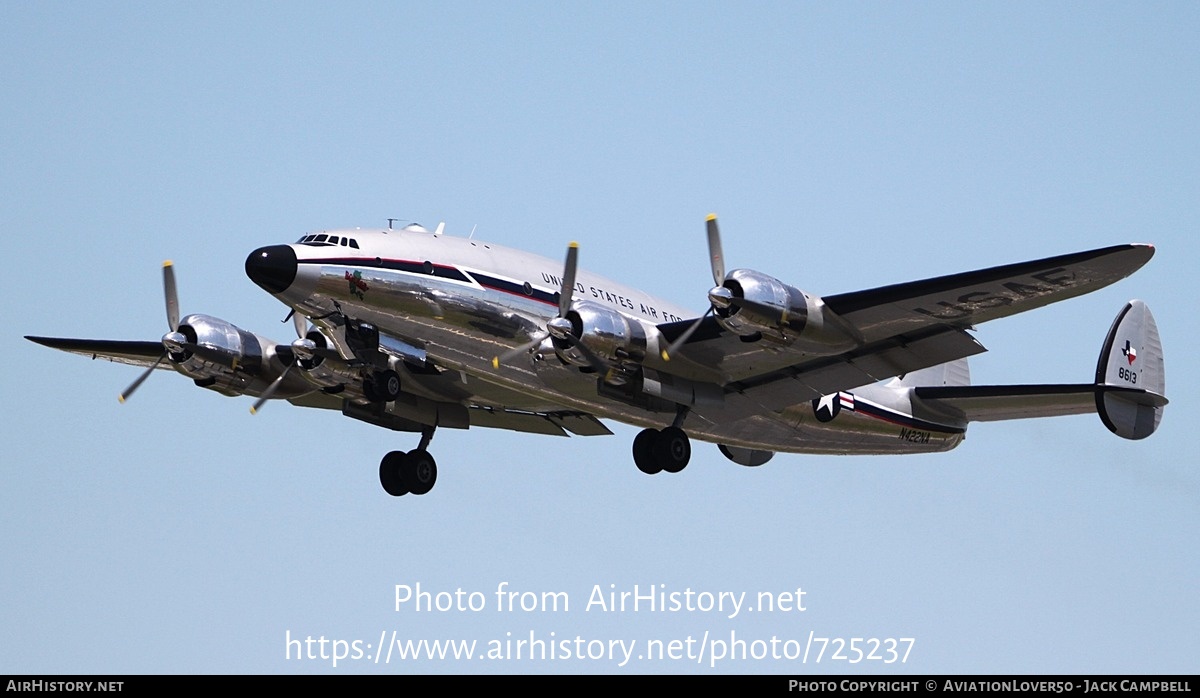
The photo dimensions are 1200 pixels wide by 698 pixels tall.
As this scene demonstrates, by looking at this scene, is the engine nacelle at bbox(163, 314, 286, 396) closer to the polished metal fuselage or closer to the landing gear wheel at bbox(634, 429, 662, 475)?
the polished metal fuselage

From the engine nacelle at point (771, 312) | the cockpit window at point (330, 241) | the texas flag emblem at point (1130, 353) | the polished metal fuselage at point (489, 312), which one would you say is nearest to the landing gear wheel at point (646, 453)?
the polished metal fuselage at point (489, 312)

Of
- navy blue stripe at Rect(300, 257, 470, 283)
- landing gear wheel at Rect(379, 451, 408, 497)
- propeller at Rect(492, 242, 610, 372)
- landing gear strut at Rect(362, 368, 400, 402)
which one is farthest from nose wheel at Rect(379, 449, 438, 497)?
navy blue stripe at Rect(300, 257, 470, 283)

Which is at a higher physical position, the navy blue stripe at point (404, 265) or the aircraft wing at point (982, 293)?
the navy blue stripe at point (404, 265)

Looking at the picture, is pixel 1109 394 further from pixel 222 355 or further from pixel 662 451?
pixel 222 355

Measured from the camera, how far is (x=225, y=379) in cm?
2880

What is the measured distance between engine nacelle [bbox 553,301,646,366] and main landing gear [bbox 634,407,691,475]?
173cm

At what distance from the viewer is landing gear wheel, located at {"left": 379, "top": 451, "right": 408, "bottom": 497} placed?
28.7m

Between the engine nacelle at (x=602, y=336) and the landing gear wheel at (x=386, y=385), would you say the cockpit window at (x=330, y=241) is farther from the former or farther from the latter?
the engine nacelle at (x=602, y=336)

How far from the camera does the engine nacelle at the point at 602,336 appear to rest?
24.3 meters

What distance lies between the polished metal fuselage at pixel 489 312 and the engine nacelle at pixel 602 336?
292mm

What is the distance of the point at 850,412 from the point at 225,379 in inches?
470

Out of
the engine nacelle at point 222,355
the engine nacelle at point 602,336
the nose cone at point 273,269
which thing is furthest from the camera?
the engine nacelle at point 222,355

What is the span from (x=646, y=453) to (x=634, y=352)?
206 cm

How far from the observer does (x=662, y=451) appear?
84.8 feet
